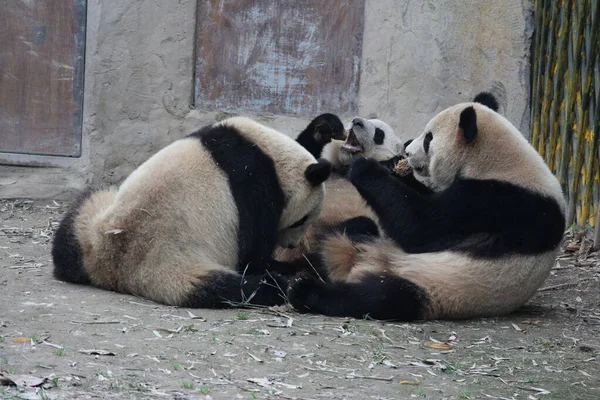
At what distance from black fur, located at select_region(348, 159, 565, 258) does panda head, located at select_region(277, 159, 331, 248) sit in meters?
0.43

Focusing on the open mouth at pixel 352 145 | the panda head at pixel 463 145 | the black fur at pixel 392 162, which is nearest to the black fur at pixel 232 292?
the panda head at pixel 463 145

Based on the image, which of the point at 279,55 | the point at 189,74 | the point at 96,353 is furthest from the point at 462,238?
the point at 189,74

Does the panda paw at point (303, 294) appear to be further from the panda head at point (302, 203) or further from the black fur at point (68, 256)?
the black fur at point (68, 256)

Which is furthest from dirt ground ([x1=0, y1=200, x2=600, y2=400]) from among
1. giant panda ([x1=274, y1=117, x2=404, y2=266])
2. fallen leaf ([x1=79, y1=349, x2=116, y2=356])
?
giant panda ([x1=274, y1=117, x2=404, y2=266])

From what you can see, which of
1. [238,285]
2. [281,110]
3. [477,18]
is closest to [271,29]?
[281,110]

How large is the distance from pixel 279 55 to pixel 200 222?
402 cm

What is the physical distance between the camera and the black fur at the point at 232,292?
17.1 ft

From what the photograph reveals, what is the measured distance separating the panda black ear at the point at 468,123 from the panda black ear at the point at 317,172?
3.00 ft

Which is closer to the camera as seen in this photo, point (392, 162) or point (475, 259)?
point (475, 259)

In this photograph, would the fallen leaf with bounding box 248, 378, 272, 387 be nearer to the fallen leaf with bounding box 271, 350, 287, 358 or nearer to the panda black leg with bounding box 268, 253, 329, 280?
the fallen leaf with bounding box 271, 350, 287, 358

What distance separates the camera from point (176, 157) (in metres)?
5.54

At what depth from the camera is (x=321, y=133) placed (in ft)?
22.5

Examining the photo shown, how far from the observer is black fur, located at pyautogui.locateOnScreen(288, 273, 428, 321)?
17.1 ft

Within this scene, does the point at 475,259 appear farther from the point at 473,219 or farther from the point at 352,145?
the point at 352,145
